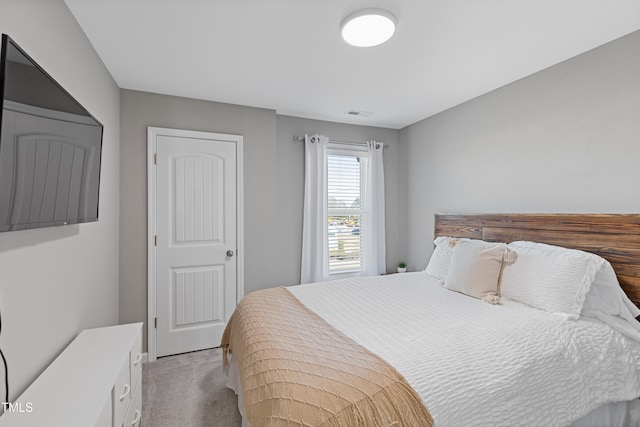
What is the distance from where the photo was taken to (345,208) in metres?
4.04

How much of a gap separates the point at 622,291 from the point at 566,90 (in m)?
1.48

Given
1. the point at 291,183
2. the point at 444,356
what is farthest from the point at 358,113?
the point at 444,356

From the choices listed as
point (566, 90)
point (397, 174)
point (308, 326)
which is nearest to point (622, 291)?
point (566, 90)

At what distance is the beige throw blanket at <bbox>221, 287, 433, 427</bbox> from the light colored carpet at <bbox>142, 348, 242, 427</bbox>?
0.77m

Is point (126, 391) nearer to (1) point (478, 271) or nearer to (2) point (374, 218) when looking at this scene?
(1) point (478, 271)

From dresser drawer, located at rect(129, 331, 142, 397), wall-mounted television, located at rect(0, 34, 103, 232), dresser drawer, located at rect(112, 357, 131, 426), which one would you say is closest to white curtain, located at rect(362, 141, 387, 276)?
dresser drawer, located at rect(129, 331, 142, 397)

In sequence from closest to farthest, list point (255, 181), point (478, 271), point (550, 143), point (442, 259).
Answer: point (478, 271)
point (550, 143)
point (442, 259)
point (255, 181)

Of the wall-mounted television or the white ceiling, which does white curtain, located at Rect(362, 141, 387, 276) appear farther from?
the wall-mounted television

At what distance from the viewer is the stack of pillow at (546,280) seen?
6.11ft

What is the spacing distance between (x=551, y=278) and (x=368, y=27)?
6.33 ft

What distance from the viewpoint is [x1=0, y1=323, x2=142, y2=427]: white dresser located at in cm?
112

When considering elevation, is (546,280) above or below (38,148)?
below

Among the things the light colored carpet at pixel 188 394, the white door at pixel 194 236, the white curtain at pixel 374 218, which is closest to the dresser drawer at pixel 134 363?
the light colored carpet at pixel 188 394

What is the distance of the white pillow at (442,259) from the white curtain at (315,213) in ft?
4.23
